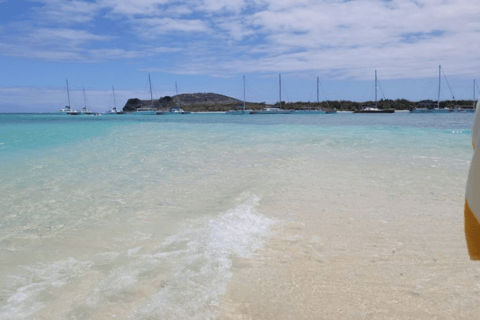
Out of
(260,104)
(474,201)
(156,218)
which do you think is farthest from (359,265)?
(260,104)

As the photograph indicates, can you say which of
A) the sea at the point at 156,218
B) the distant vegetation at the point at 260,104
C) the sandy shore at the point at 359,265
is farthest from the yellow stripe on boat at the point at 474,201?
the distant vegetation at the point at 260,104

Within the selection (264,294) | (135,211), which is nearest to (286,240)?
(264,294)

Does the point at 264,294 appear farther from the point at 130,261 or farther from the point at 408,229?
the point at 408,229

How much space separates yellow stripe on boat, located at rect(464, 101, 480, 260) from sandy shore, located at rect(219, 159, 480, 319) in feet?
4.73

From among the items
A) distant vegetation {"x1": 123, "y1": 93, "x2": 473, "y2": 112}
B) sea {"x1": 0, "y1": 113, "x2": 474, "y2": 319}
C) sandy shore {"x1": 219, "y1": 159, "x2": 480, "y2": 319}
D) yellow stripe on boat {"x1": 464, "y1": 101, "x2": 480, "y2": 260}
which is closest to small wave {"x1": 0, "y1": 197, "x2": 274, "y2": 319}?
sea {"x1": 0, "y1": 113, "x2": 474, "y2": 319}

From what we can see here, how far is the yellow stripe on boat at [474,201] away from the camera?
3.50ft

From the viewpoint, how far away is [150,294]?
2641mm

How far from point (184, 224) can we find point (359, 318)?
244 cm

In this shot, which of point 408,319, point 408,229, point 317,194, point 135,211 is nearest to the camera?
point 408,319

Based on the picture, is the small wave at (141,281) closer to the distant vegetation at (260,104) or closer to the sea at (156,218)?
the sea at (156,218)

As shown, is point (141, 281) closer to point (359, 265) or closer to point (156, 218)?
point (156, 218)

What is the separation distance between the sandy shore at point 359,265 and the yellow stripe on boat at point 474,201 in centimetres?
144

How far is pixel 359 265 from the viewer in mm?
3102

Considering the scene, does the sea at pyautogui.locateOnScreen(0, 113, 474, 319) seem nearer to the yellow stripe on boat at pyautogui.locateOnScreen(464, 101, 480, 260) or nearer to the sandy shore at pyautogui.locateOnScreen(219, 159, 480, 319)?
the sandy shore at pyautogui.locateOnScreen(219, 159, 480, 319)
